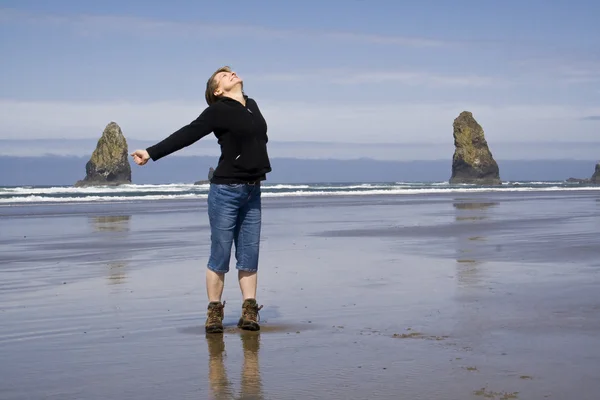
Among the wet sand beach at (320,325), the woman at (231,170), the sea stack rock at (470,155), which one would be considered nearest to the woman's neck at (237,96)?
the woman at (231,170)

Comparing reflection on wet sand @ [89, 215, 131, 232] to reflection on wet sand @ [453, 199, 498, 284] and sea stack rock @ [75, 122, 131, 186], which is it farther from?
sea stack rock @ [75, 122, 131, 186]

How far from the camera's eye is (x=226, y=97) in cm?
573

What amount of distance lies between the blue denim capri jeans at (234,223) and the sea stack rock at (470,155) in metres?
85.7

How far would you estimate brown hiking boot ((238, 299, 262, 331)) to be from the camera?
548 cm

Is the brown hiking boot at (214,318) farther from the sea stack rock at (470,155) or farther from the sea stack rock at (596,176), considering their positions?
the sea stack rock at (596,176)

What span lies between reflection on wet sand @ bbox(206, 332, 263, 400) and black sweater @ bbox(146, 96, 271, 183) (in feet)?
3.78

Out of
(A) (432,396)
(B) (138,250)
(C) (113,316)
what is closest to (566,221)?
(B) (138,250)

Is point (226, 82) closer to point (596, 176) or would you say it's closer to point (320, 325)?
point (320, 325)

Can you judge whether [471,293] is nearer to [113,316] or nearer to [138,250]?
[113,316]

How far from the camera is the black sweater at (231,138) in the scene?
5.59 meters

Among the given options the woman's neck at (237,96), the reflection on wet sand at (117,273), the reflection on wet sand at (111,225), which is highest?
the woman's neck at (237,96)

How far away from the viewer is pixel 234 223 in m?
5.77

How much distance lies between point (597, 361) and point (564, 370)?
0.99 feet

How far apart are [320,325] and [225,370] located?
1365 millimetres
